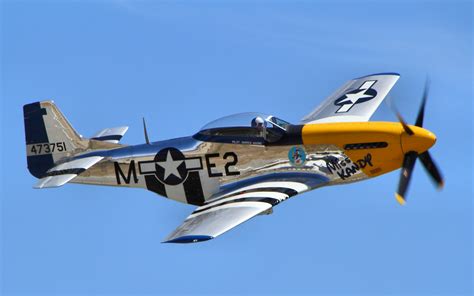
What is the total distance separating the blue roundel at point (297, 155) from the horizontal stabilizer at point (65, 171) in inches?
185

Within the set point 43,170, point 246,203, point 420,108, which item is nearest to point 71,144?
point 43,170

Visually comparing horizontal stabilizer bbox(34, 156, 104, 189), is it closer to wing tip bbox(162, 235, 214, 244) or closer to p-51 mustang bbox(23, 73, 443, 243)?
p-51 mustang bbox(23, 73, 443, 243)

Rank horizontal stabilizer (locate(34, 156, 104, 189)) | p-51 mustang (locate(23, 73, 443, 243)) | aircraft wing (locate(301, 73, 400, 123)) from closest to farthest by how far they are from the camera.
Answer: p-51 mustang (locate(23, 73, 443, 243)) < horizontal stabilizer (locate(34, 156, 104, 189)) < aircraft wing (locate(301, 73, 400, 123))

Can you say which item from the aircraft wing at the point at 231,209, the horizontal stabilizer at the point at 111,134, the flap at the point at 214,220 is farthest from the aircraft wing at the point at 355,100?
the horizontal stabilizer at the point at 111,134

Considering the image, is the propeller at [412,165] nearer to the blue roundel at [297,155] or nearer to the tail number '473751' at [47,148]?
the blue roundel at [297,155]

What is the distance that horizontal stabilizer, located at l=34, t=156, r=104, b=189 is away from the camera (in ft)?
78.3

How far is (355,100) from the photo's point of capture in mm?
26172

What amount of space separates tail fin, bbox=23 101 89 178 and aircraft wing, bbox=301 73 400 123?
570 cm

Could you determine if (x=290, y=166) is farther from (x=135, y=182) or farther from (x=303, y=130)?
(x=135, y=182)

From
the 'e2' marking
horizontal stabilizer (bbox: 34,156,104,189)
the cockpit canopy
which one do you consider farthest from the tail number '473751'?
the 'e2' marking

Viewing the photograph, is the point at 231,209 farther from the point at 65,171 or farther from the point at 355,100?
the point at 355,100

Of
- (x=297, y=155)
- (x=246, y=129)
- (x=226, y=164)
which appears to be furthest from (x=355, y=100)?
(x=226, y=164)

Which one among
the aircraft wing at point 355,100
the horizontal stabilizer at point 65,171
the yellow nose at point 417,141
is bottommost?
the yellow nose at point 417,141

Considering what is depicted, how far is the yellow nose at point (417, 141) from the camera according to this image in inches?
894
